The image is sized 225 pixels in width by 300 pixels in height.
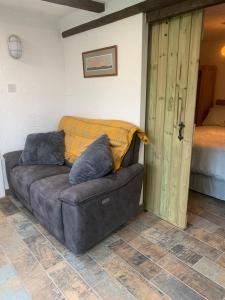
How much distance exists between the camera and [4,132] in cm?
291

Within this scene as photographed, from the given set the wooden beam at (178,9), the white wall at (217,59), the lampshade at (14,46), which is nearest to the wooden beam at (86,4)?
the wooden beam at (178,9)

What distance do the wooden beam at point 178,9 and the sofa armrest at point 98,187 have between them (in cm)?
140

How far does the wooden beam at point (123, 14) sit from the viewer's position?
6.32 feet

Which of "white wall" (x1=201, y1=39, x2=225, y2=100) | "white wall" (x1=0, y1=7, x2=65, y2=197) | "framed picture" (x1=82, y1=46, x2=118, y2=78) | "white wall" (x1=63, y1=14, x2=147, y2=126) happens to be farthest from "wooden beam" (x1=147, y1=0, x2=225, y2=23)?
"white wall" (x1=201, y1=39, x2=225, y2=100)

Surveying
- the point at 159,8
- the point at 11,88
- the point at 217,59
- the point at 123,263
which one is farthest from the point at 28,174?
the point at 217,59

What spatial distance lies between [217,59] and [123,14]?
326 cm

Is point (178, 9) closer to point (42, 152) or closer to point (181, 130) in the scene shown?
point (181, 130)

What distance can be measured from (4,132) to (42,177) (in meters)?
1.00

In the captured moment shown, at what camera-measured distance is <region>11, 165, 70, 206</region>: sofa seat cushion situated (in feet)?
7.70

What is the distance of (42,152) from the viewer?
8.98 feet

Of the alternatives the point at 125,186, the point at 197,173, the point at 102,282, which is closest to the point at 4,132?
the point at 125,186

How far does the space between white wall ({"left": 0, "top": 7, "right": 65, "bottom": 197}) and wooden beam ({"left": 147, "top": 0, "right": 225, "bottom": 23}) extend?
1604 millimetres

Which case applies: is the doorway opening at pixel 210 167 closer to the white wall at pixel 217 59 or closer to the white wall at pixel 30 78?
the white wall at pixel 217 59

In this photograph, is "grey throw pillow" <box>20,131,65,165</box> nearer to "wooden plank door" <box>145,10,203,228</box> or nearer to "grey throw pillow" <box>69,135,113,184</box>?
"grey throw pillow" <box>69,135,113,184</box>
